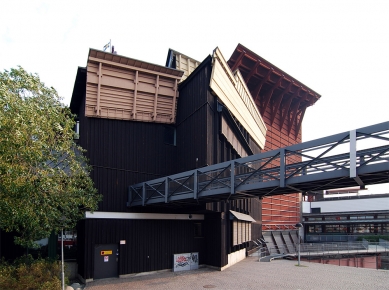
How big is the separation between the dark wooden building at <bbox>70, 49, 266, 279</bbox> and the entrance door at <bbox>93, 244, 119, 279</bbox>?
52 mm

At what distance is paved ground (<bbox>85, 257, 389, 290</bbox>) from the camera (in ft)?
53.4

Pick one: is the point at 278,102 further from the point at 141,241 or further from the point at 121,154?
the point at 141,241

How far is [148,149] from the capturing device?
830 inches

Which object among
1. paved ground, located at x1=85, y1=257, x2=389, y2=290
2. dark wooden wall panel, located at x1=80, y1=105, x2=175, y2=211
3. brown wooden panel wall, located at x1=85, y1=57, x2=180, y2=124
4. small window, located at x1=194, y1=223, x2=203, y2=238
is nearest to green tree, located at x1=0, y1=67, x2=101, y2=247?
dark wooden wall panel, located at x1=80, y1=105, x2=175, y2=211

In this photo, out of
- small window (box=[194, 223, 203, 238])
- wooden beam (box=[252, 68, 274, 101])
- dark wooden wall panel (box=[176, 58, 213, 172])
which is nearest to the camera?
dark wooden wall panel (box=[176, 58, 213, 172])

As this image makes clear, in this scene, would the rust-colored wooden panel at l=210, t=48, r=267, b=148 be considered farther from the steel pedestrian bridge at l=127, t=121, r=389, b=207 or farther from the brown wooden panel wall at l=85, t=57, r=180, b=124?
the steel pedestrian bridge at l=127, t=121, r=389, b=207

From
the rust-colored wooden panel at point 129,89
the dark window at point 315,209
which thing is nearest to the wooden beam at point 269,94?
the dark window at point 315,209

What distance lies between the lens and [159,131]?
851 inches

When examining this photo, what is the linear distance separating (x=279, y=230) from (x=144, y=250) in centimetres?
2820

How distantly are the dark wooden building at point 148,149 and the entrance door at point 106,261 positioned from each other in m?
0.05

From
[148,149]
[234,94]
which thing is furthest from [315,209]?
[148,149]

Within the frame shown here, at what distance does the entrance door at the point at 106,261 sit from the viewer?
59.1 ft

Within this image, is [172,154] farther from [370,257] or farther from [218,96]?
[370,257]

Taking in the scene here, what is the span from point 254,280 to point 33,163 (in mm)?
12334
